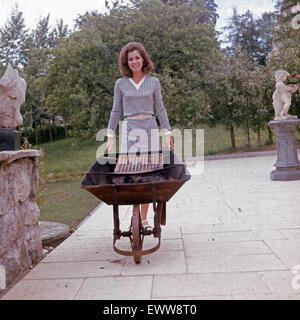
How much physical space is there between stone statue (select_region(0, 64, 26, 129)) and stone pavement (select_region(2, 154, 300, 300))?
4.20ft

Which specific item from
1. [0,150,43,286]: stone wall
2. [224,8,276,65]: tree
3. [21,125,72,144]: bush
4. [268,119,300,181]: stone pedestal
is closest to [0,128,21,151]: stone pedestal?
[0,150,43,286]: stone wall

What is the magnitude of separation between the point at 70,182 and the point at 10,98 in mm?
6792

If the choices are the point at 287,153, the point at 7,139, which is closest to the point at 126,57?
the point at 7,139

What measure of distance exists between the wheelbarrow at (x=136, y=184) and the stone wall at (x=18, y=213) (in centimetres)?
57

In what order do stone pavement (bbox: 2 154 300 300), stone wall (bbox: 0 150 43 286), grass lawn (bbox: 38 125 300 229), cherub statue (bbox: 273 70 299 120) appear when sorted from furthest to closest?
cherub statue (bbox: 273 70 299 120)
grass lawn (bbox: 38 125 300 229)
stone wall (bbox: 0 150 43 286)
stone pavement (bbox: 2 154 300 300)

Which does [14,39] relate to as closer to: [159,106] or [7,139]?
[159,106]

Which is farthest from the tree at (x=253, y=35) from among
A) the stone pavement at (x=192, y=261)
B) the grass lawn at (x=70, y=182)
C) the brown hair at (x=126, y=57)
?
the brown hair at (x=126, y=57)

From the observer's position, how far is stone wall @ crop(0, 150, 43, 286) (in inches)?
107

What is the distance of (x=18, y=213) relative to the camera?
118 inches

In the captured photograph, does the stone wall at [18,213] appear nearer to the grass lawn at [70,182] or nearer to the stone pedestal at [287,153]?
the grass lawn at [70,182]

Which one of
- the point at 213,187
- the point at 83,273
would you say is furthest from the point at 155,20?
the point at 83,273

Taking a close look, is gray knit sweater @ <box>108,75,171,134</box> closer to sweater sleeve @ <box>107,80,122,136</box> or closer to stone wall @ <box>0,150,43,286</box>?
sweater sleeve @ <box>107,80,122,136</box>

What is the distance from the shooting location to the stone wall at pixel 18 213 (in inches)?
107
